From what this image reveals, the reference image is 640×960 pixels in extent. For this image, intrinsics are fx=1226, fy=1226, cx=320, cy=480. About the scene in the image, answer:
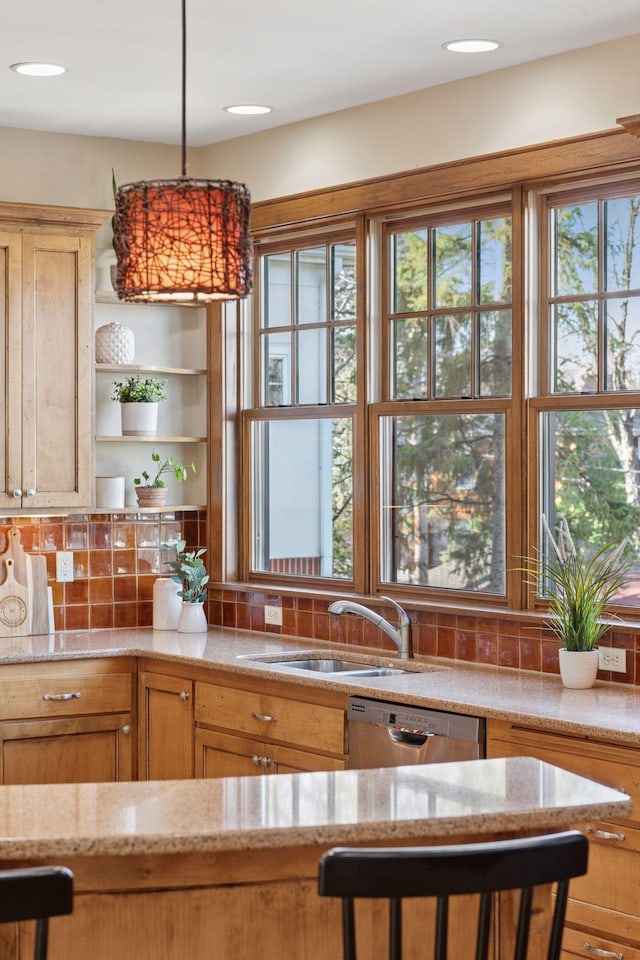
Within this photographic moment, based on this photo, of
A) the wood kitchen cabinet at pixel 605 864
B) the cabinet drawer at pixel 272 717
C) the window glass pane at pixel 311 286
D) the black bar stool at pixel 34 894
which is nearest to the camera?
the black bar stool at pixel 34 894

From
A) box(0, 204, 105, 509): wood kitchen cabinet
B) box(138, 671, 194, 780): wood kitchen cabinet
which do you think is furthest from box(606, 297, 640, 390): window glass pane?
box(0, 204, 105, 509): wood kitchen cabinet

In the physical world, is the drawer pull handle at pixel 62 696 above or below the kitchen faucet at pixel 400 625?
below

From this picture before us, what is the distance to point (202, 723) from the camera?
428 cm

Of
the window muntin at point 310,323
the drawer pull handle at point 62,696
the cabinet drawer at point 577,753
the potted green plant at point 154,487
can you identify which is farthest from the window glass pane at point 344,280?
the cabinet drawer at point 577,753

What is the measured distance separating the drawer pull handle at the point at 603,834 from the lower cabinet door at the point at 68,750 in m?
1.96

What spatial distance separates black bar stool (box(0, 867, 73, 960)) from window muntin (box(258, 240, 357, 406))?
3.22 meters

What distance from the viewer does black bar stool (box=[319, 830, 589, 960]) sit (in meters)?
1.65

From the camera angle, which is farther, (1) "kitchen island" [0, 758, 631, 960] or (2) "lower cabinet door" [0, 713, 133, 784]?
(2) "lower cabinet door" [0, 713, 133, 784]

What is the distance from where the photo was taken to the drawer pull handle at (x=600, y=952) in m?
3.11

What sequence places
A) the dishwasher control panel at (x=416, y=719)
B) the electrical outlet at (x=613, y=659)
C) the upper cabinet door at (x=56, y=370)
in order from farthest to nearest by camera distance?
the upper cabinet door at (x=56, y=370) → the electrical outlet at (x=613, y=659) → the dishwasher control panel at (x=416, y=719)

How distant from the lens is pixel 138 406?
194 inches

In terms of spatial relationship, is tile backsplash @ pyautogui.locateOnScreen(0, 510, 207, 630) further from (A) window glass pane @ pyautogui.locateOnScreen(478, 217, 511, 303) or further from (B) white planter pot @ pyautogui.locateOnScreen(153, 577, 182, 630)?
(A) window glass pane @ pyautogui.locateOnScreen(478, 217, 511, 303)

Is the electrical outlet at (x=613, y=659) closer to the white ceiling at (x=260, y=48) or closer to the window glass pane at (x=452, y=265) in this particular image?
the window glass pane at (x=452, y=265)

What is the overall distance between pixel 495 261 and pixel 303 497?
Answer: 4.24 ft
